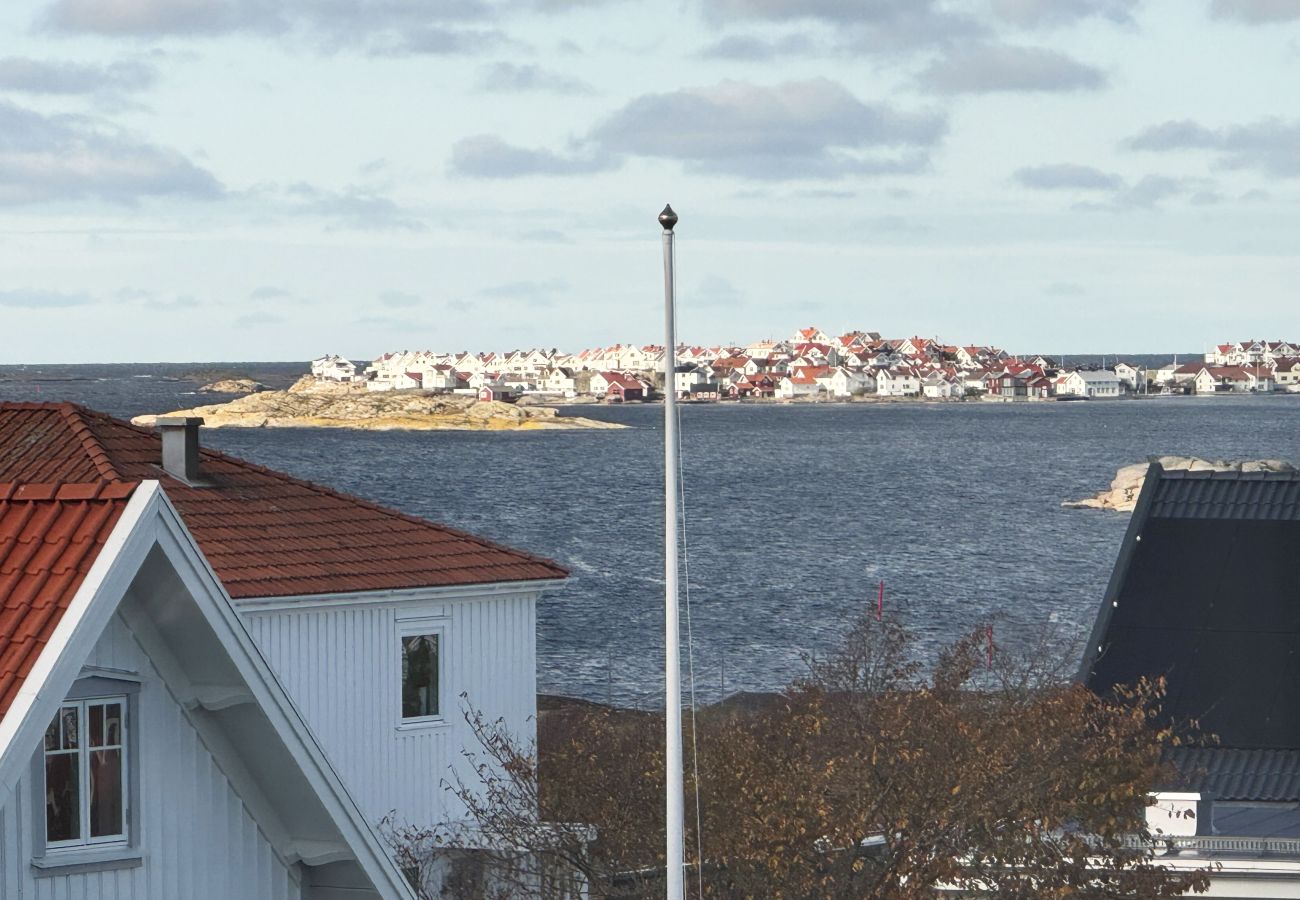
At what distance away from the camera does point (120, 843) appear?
7945 millimetres

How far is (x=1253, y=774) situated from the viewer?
1447 cm

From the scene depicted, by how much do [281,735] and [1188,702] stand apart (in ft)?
29.8

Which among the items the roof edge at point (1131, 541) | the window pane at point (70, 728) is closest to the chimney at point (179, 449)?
the roof edge at point (1131, 541)

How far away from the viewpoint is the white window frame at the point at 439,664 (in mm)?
21672

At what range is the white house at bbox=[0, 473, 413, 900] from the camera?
687 centimetres

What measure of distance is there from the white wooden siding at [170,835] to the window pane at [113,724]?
0.06 metres

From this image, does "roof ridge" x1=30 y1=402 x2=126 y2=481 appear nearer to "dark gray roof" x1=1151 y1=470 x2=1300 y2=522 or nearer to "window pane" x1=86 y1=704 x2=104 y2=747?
"dark gray roof" x1=1151 y1=470 x2=1300 y2=522

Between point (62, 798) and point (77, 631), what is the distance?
1.20m

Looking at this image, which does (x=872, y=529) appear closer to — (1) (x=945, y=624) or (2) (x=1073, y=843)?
(1) (x=945, y=624)

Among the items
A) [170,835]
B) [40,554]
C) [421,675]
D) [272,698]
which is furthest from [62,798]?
[421,675]

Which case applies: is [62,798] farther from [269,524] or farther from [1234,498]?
[269,524]

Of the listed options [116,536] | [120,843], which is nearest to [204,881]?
[120,843]

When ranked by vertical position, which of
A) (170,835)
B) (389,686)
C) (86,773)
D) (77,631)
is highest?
(77,631)

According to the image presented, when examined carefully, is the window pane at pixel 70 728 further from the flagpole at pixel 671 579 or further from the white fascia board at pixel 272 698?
the flagpole at pixel 671 579
